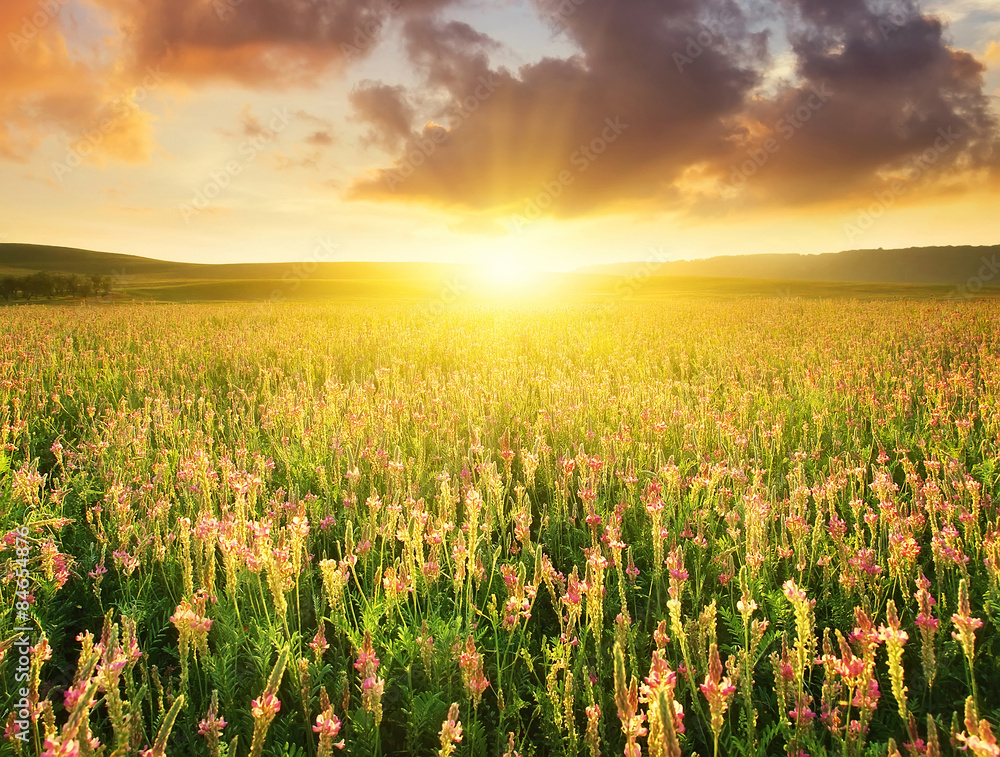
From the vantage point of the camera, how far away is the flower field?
1672 mm

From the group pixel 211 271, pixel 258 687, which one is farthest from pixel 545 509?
pixel 211 271

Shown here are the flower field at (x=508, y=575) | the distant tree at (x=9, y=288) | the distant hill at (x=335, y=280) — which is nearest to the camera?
the flower field at (x=508, y=575)

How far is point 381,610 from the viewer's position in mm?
2398

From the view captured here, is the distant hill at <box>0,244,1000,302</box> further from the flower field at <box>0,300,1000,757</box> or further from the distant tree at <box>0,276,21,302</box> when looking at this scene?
the flower field at <box>0,300,1000,757</box>

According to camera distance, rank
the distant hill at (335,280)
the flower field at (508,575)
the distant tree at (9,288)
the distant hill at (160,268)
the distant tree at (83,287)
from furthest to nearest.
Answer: the distant hill at (160,268)
the distant hill at (335,280)
the distant tree at (83,287)
the distant tree at (9,288)
the flower field at (508,575)

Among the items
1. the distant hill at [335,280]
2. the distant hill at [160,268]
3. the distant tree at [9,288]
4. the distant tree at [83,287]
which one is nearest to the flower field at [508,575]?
the distant tree at [9,288]

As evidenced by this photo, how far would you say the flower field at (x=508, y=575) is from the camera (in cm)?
167

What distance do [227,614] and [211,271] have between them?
109 m

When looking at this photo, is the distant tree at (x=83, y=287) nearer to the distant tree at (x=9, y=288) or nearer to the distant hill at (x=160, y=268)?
the distant tree at (x=9, y=288)

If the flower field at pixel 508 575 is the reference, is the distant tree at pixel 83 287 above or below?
above

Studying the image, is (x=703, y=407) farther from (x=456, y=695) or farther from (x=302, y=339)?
(x=302, y=339)

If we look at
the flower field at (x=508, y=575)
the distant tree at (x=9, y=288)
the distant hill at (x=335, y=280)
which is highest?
the distant hill at (x=335, y=280)

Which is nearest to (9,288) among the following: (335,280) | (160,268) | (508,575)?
(335,280)

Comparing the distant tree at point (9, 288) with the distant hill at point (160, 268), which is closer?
the distant tree at point (9, 288)
